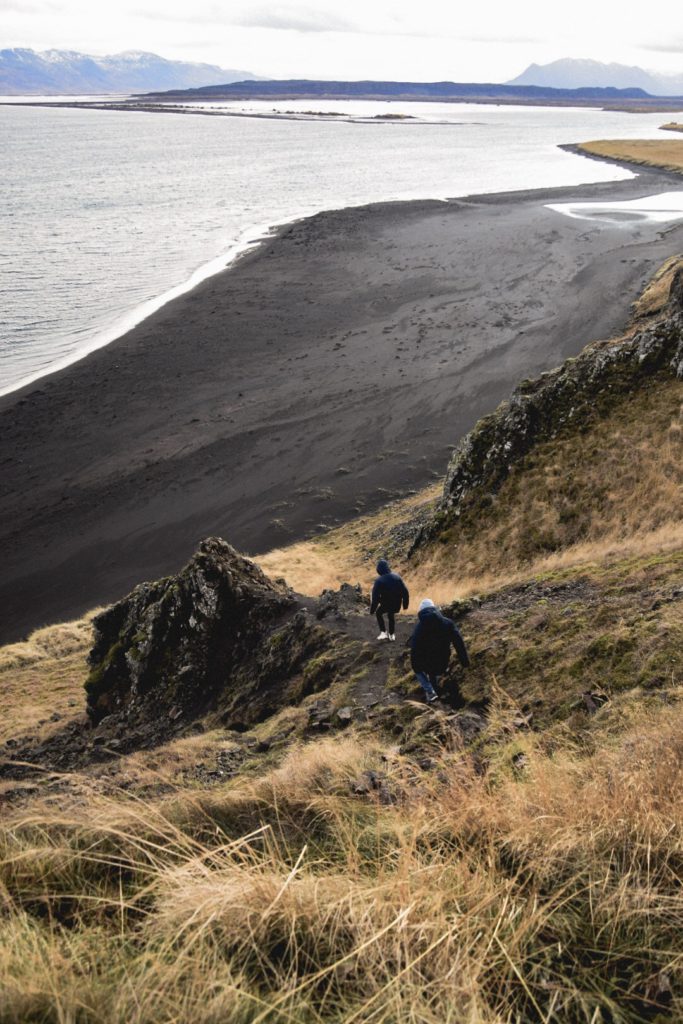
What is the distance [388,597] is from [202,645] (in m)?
4.12

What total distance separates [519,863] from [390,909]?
1.01 meters

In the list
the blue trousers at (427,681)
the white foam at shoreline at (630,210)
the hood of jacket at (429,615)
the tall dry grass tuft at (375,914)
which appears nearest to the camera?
the tall dry grass tuft at (375,914)

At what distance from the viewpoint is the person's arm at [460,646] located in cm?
936

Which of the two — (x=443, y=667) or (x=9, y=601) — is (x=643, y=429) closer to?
(x=443, y=667)

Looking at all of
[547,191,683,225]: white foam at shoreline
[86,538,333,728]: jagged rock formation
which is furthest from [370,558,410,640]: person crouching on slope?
[547,191,683,225]: white foam at shoreline

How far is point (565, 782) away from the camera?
4.70 m

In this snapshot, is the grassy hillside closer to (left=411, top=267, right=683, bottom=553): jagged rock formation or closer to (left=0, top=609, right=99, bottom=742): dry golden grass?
(left=0, top=609, right=99, bottom=742): dry golden grass

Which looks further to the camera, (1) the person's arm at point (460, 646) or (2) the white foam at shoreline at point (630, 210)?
(2) the white foam at shoreline at point (630, 210)

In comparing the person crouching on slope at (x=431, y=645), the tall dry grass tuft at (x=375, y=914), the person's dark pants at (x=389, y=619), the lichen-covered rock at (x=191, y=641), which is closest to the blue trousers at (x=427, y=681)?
the person crouching on slope at (x=431, y=645)

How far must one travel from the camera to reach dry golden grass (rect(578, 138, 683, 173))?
110281mm

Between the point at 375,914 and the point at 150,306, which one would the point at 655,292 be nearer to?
the point at 150,306

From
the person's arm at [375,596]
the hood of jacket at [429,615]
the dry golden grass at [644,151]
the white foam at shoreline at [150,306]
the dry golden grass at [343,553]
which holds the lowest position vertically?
the dry golden grass at [343,553]

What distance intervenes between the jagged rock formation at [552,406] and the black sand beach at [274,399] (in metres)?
7.48

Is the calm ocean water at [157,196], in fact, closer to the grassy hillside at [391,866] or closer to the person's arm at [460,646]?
the person's arm at [460,646]
